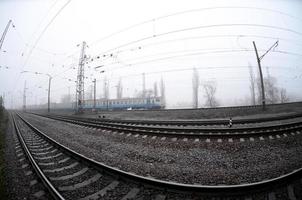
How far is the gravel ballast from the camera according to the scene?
14.5 feet

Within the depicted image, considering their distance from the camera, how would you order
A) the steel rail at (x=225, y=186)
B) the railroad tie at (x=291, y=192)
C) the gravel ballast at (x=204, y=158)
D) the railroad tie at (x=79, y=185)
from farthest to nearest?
1. the gravel ballast at (x=204, y=158)
2. the railroad tie at (x=79, y=185)
3. the steel rail at (x=225, y=186)
4. the railroad tie at (x=291, y=192)

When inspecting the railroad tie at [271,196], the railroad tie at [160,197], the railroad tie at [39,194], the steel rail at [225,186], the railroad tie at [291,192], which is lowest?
the railroad tie at [39,194]

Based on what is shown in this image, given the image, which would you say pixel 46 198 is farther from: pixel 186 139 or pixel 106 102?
pixel 106 102

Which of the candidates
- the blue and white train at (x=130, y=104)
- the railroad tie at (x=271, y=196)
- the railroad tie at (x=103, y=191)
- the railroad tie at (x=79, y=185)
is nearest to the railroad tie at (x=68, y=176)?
the railroad tie at (x=79, y=185)

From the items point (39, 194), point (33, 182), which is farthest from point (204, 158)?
point (33, 182)

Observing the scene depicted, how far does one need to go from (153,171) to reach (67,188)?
2.30 m

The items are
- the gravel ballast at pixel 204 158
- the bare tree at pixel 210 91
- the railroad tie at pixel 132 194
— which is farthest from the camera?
the bare tree at pixel 210 91

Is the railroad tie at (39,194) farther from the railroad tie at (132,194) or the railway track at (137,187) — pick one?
the railroad tie at (132,194)

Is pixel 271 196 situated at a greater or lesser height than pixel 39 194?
greater

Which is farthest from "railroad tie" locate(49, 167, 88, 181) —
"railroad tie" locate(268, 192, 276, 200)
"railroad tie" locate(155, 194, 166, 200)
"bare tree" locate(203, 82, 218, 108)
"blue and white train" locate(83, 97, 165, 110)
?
"bare tree" locate(203, 82, 218, 108)

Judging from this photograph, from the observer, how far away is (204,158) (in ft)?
18.6

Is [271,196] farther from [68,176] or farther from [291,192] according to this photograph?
[68,176]

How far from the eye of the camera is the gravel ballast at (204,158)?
4414 millimetres

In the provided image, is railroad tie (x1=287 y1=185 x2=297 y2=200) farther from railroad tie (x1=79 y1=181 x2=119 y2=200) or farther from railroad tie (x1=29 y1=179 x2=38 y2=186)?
railroad tie (x1=29 y1=179 x2=38 y2=186)
